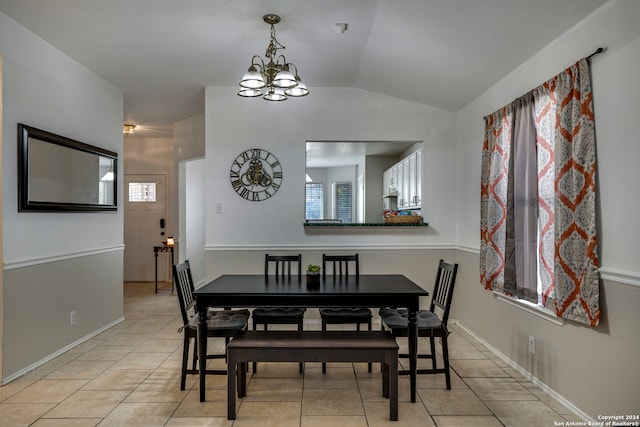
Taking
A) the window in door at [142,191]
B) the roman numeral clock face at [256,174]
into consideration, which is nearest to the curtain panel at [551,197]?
the roman numeral clock face at [256,174]

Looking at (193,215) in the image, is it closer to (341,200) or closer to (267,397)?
(341,200)

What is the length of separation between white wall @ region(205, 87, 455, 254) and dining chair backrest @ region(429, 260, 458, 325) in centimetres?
140

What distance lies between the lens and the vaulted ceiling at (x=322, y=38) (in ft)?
8.73

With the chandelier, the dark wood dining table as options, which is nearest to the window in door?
the chandelier

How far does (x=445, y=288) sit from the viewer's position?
305cm

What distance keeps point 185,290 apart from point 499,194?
253 centimetres

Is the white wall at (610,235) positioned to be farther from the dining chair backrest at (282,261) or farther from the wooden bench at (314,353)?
the dining chair backrest at (282,261)

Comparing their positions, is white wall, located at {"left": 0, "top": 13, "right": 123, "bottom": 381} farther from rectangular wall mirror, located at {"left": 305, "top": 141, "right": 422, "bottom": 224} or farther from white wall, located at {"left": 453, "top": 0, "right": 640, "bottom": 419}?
white wall, located at {"left": 453, "top": 0, "right": 640, "bottom": 419}

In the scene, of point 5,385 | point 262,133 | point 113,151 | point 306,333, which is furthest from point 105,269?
point 306,333

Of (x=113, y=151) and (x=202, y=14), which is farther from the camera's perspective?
(x=113, y=151)

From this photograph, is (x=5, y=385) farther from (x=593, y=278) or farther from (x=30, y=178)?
(x=593, y=278)

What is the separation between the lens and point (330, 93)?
458 centimetres

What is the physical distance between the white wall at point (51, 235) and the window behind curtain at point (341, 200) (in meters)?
5.66

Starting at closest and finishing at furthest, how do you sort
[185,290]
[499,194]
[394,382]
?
[394,382] → [185,290] → [499,194]
